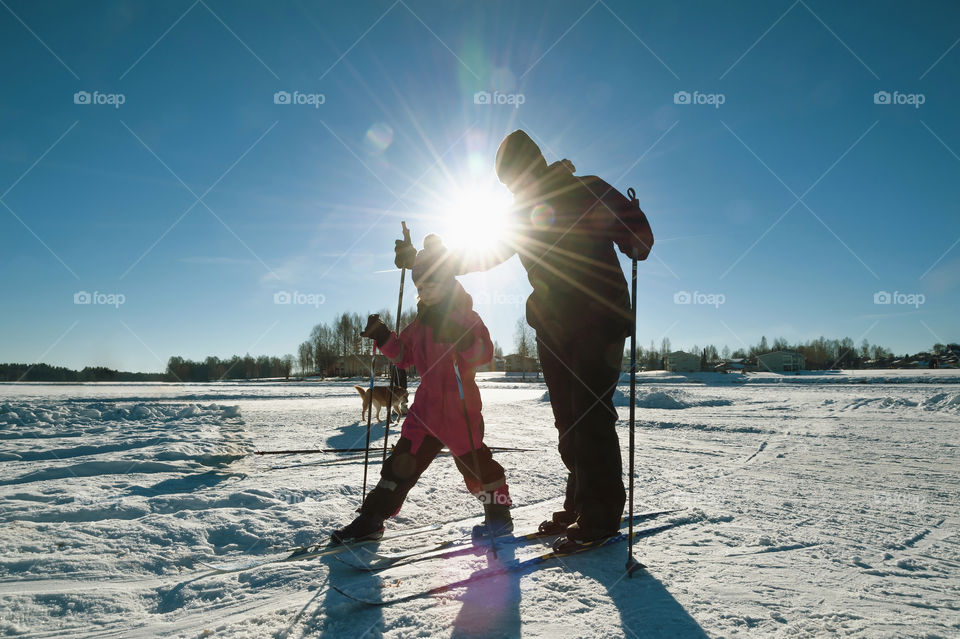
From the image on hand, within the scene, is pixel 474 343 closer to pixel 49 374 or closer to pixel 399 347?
pixel 399 347

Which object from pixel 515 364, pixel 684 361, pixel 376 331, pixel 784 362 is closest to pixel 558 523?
pixel 376 331

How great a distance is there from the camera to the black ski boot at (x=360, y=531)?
2.50 metres

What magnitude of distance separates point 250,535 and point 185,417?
34.3ft

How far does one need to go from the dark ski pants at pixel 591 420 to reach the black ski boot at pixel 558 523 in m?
0.04

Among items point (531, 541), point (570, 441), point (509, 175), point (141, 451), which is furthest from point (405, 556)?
point (141, 451)

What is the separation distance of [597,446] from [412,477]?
116cm

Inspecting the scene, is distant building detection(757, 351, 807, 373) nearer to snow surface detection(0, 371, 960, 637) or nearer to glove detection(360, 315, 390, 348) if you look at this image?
snow surface detection(0, 371, 960, 637)

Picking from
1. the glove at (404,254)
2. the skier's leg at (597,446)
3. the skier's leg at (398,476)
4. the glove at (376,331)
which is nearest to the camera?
the skier's leg at (597,446)

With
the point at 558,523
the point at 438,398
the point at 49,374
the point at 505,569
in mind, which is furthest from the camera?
the point at 49,374

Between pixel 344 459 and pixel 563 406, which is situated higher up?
pixel 563 406

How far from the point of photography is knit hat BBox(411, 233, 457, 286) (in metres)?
2.95

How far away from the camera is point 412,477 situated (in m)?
2.71

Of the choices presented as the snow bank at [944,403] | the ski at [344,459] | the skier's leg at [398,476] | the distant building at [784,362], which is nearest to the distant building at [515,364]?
the distant building at [784,362]

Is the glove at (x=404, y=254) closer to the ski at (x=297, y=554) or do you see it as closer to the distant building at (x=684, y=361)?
the ski at (x=297, y=554)
